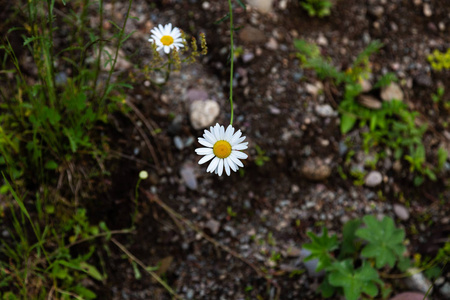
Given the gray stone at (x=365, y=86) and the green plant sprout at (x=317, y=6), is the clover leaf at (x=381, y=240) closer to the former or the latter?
the gray stone at (x=365, y=86)

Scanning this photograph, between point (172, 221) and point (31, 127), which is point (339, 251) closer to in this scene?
point (172, 221)

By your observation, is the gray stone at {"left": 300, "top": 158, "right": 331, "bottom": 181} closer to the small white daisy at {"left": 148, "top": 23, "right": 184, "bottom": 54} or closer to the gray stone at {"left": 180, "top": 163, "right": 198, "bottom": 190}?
the gray stone at {"left": 180, "top": 163, "right": 198, "bottom": 190}

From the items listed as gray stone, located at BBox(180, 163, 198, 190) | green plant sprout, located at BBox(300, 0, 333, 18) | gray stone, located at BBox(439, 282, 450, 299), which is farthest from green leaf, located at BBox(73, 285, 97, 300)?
green plant sprout, located at BBox(300, 0, 333, 18)

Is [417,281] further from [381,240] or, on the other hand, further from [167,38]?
[167,38]

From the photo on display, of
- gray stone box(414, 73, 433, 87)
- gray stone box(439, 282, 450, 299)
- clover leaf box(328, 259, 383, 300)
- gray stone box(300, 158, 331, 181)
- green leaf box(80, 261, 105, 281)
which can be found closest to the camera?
clover leaf box(328, 259, 383, 300)

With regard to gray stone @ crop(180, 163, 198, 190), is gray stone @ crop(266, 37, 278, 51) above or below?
above

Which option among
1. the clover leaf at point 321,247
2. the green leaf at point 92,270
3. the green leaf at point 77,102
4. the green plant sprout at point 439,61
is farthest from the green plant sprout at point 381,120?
the green leaf at point 92,270
